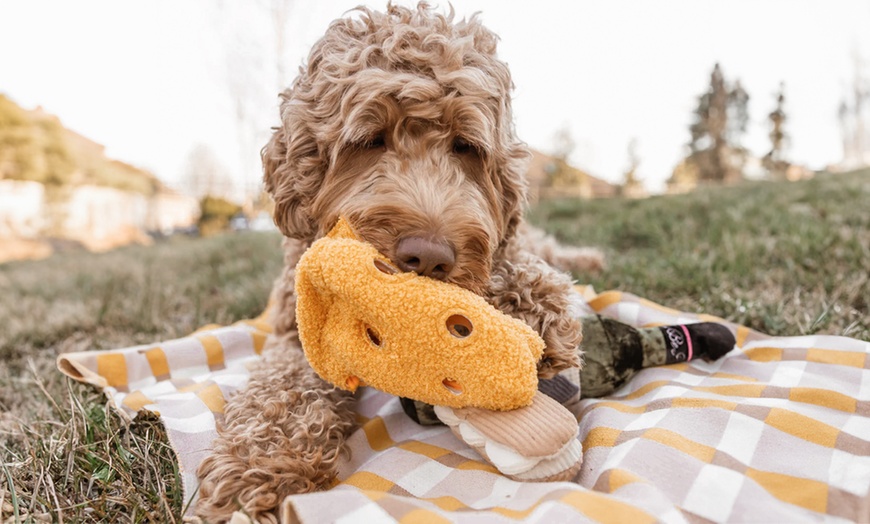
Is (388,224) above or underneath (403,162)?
underneath

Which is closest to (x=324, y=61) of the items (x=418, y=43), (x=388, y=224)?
(x=418, y=43)

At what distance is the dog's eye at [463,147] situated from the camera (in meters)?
1.99

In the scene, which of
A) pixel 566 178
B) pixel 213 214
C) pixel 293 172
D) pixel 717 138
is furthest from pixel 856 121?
pixel 293 172

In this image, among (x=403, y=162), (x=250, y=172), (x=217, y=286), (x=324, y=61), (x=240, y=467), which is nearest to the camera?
(x=240, y=467)

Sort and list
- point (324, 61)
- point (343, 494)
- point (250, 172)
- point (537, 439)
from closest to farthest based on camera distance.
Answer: point (343, 494)
point (537, 439)
point (324, 61)
point (250, 172)

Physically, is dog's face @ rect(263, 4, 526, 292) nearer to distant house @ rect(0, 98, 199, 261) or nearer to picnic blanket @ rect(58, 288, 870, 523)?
picnic blanket @ rect(58, 288, 870, 523)

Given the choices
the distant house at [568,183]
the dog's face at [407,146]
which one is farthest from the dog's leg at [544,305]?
the distant house at [568,183]

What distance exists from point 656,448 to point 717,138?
94.3 ft

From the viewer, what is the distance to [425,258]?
156 centimetres

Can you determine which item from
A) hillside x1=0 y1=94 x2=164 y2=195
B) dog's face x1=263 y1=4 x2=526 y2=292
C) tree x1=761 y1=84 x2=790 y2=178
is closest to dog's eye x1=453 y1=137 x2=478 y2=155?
dog's face x1=263 y1=4 x2=526 y2=292

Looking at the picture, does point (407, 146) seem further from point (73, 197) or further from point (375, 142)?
point (73, 197)

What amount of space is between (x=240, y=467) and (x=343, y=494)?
0.40 m

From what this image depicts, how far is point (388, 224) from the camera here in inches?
66.7

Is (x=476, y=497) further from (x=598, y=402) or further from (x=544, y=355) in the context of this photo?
(x=598, y=402)
